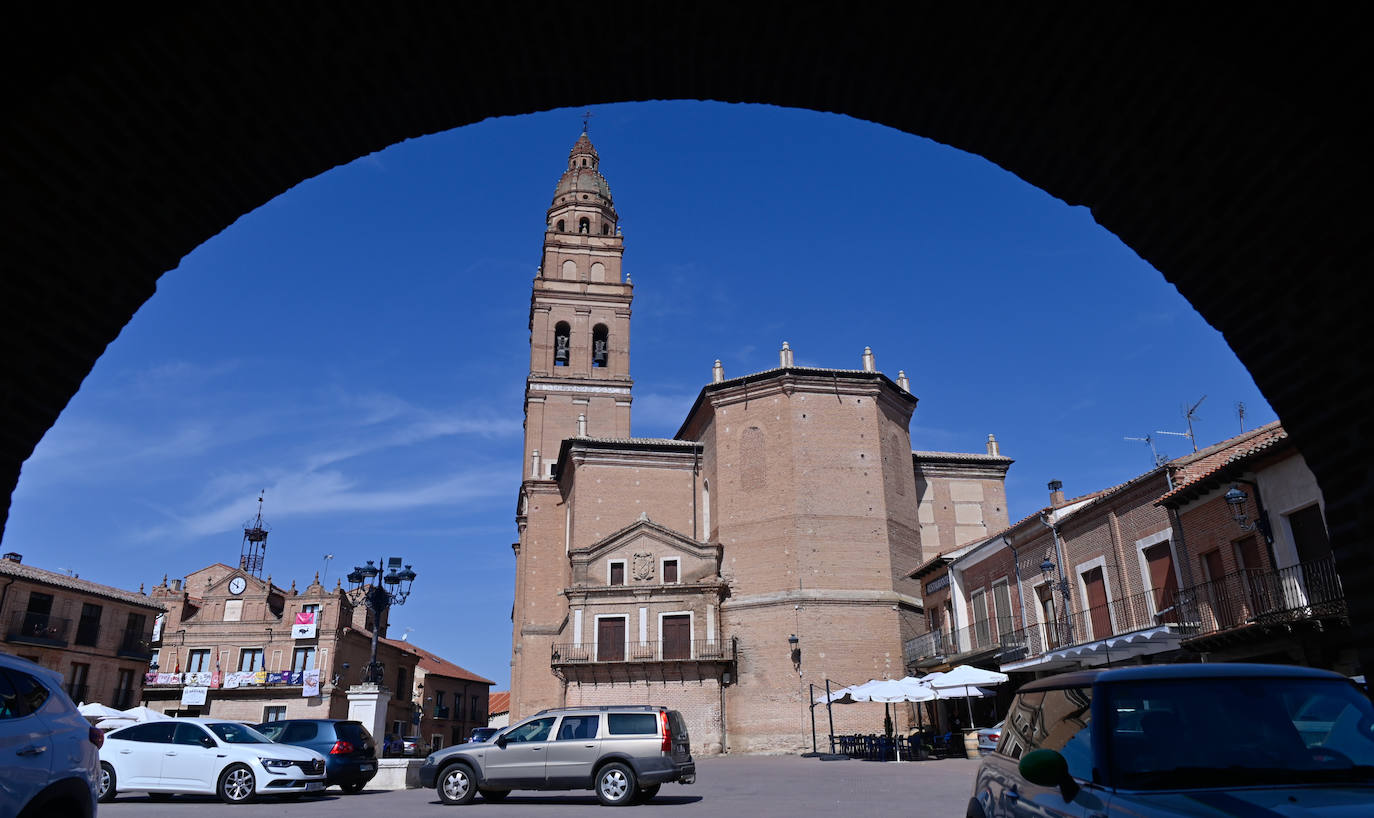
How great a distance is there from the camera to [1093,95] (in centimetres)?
420

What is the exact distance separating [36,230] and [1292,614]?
20.1 m

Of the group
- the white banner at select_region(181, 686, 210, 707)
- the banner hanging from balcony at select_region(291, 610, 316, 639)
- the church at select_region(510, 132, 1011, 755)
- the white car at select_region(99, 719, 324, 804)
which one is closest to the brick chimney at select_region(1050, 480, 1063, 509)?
the church at select_region(510, 132, 1011, 755)

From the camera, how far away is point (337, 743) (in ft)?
53.2

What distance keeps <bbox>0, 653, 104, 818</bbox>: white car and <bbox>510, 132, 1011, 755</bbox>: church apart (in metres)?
30.8

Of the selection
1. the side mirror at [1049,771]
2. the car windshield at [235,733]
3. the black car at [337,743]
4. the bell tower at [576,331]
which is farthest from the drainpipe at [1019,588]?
the side mirror at [1049,771]

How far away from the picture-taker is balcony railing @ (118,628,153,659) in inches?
1767

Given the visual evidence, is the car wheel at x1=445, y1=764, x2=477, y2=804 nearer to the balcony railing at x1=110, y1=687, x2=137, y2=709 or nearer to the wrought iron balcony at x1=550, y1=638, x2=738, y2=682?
the wrought iron balcony at x1=550, y1=638, x2=738, y2=682

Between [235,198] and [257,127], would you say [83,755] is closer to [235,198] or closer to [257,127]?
[235,198]

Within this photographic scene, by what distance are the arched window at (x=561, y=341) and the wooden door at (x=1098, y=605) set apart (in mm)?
31786

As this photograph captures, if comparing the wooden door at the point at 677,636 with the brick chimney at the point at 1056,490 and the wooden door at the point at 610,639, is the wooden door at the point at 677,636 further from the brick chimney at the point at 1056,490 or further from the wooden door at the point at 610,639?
the brick chimney at the point at 1056,490

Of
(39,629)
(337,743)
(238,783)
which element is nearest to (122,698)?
(39,629)

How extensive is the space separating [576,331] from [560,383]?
11.0 ft

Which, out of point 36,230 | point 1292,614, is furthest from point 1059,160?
point 1292,614

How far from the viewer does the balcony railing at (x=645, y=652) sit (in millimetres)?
35688
